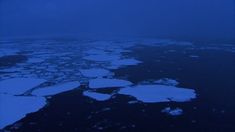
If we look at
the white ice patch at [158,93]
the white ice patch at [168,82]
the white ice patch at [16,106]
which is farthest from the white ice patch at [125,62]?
the white ice patch at [16,106]

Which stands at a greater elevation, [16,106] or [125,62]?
[16,106]

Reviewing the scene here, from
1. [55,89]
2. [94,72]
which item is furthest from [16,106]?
[94,72]

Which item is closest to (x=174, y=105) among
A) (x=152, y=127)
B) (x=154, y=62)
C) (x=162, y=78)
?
(x=152, y=127)

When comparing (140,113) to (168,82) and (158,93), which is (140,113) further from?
(168,82)

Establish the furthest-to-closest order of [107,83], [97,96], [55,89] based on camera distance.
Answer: [107,83], [55,89], [97,96]

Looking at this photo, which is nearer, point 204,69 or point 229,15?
point 204,69

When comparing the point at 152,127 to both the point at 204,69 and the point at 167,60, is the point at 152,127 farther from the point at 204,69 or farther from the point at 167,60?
the point at 167,60

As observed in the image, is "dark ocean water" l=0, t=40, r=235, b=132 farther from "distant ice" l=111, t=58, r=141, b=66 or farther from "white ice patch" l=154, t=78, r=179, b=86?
"distant ice" l=111, t=58, r=141, b=66

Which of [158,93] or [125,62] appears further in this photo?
[125,62]
